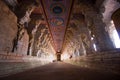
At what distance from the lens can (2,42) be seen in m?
4.78

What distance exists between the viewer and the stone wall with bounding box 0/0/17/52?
185 inches

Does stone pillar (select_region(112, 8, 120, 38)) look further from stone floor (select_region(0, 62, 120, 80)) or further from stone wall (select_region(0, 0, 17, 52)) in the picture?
stone wall (select_region(0, 0, 17, 52))

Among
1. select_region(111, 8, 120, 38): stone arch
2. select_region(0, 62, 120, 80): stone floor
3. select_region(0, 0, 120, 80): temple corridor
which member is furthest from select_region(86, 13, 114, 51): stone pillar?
select_region(111, 8, 120, 38): stone arch

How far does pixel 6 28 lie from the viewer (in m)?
5.18

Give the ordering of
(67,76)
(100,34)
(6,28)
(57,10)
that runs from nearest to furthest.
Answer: (67,76)
(6,28)
(100,34)
(57,10)

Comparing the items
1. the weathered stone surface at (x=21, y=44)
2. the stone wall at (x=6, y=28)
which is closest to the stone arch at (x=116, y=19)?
the weathered stone surface at (x=21, y=44)

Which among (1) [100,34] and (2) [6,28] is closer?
(2) [6,28]

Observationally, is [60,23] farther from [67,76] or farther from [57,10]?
[67,76]

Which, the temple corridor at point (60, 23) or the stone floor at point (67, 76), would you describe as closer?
the stone floor at point (67, 76)

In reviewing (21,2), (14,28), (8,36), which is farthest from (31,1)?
(8,36)

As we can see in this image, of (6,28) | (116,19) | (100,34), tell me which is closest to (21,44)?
(6,28)

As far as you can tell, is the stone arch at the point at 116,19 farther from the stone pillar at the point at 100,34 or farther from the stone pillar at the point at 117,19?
the stone pillar at the point at 100,34

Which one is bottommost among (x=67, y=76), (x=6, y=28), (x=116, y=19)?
(x=67, y=76)

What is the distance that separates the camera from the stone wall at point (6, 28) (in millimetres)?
4695
